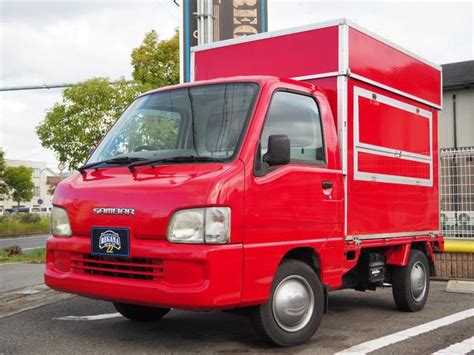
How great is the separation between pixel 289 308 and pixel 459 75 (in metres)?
14.7

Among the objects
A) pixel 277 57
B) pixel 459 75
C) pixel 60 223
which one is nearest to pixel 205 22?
pixel 277 57

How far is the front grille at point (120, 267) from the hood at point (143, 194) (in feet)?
0.64

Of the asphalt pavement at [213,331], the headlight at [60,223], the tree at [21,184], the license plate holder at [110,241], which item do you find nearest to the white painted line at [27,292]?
the asphalt pavement at [213,331]

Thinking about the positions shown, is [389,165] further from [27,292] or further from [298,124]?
[27,292]

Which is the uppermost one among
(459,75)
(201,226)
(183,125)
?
(459,75)

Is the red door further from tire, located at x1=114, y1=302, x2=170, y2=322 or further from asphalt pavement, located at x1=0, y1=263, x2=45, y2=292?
asphalt pavement, located at x1=0, y1=263, x2=45, y2=292

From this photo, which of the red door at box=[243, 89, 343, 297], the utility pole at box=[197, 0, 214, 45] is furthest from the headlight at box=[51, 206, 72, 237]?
the utility pole at box=[197, 0, 214, 45]

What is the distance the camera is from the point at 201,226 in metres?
4.46

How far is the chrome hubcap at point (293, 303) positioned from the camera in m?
4.98

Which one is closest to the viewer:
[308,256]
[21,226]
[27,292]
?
[308,256]

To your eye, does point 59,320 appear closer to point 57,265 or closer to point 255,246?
point 57,265

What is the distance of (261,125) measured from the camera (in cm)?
499

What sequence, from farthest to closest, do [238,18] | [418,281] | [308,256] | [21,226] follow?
[21,226] → [238,18] → [418,281] → [308,256]

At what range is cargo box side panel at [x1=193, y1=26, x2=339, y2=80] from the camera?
19.5 ft
